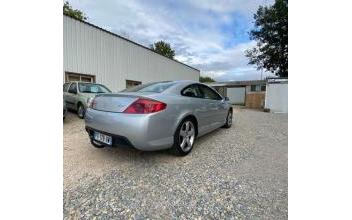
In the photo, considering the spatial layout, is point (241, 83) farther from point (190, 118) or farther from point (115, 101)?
point (115, 101)

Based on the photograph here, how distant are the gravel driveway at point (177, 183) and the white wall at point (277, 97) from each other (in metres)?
9.23

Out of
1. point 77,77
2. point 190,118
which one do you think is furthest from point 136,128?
point 77,77

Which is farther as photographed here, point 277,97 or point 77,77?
point 277,97

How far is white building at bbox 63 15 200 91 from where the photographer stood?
9180mm

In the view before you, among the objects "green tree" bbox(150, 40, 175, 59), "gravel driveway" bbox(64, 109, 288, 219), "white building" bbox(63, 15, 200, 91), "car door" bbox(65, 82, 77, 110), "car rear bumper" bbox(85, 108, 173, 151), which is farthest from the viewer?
"green tree" bbox(150, 40, 175, 59)

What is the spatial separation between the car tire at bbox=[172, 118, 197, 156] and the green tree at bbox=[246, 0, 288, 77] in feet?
72.3

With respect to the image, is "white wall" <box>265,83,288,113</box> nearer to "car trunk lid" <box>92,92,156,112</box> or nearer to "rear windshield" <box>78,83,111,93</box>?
"rear windshield" <box>78,83,111,93</box>

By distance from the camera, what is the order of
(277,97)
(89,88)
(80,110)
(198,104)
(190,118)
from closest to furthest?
(190,118)
(198,104)
(80,110)
(89,88)
(277,97)

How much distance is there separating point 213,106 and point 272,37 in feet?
76.1

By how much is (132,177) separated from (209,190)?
1.01m

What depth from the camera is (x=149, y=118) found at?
8.97 feet

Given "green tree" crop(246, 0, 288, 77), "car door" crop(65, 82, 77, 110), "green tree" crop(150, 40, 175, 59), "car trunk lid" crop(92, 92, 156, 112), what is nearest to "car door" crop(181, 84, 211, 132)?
"car trunk lid" crop(92, 92, 156, 112)
